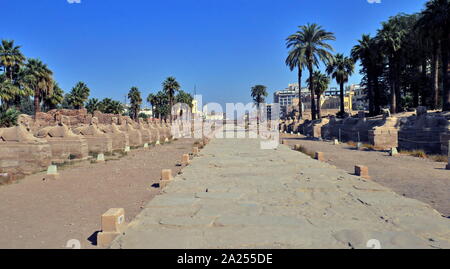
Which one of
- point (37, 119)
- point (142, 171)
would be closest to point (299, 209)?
point (142, 171)

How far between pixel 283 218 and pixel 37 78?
124 ft

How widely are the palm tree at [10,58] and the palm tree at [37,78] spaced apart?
1.12 metres

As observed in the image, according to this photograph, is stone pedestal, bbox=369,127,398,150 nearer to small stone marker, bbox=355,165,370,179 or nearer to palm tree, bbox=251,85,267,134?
small stone marker, bbox=355,165,370,179

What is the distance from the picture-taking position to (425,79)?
36.0m

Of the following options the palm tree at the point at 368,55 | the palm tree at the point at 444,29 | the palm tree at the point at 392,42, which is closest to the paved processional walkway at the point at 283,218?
the palm tree at the point at 444,29

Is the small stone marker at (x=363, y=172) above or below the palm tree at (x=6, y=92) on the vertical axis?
below

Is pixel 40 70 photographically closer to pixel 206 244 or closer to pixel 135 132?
pixel 135 132

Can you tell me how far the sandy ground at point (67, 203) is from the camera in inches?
182

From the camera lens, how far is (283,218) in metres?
4.31

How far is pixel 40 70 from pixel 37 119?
22.4 feet

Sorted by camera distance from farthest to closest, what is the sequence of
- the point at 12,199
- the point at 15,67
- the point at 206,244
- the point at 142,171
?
the point at 15,67
the point at 142,171
the point at 12,199
the point at 206,244

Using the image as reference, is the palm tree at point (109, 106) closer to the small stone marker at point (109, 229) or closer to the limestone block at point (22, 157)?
the limestone block at point (22, 157)

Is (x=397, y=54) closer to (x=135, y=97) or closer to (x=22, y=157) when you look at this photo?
(x=22, y=157)

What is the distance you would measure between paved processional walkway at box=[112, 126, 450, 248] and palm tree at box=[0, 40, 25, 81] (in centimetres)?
3384
